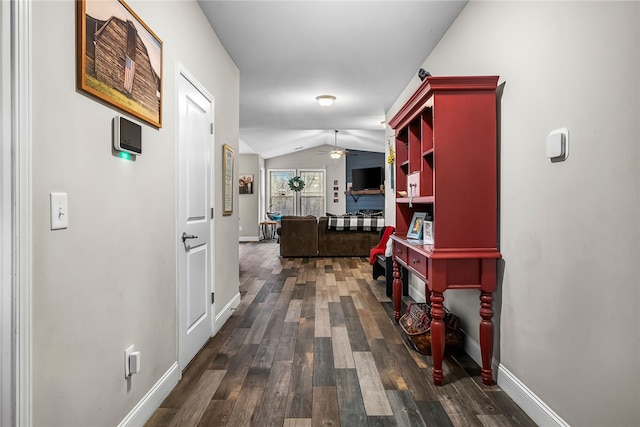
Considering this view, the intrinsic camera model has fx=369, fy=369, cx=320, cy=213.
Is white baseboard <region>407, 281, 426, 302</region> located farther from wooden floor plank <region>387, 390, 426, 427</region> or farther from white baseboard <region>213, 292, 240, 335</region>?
white baseboard <region>213, 292, 240, 335</region>

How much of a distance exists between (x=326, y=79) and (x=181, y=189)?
2630 mm

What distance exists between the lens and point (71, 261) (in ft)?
4.18

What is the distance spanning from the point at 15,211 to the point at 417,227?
98.6 inches

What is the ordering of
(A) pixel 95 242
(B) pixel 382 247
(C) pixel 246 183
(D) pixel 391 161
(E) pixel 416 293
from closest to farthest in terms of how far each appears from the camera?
(A) pixel 95 242, (E) pixel 416 293, (B) pixel 382 247, (D) pixel 391 161, (C) pixel 246 183

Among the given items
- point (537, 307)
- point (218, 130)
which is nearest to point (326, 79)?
point (218, 130)

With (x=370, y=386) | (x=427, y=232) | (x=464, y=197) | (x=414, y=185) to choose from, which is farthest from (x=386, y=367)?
(x=414, y=185)

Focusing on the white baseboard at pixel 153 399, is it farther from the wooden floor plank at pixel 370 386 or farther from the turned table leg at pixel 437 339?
the turned table leg at pixel 437 339

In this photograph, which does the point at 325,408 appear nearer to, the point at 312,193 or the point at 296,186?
the point at 296,186

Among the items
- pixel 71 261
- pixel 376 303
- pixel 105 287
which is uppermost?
pixel 71 261

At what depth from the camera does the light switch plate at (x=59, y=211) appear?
1.17 m

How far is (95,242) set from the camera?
1414mm

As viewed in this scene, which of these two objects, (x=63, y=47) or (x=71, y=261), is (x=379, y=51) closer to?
(x=63, y=47)

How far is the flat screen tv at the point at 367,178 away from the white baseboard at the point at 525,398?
9193 millimetres

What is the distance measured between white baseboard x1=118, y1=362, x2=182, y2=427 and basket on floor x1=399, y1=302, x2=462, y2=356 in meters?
1.60
